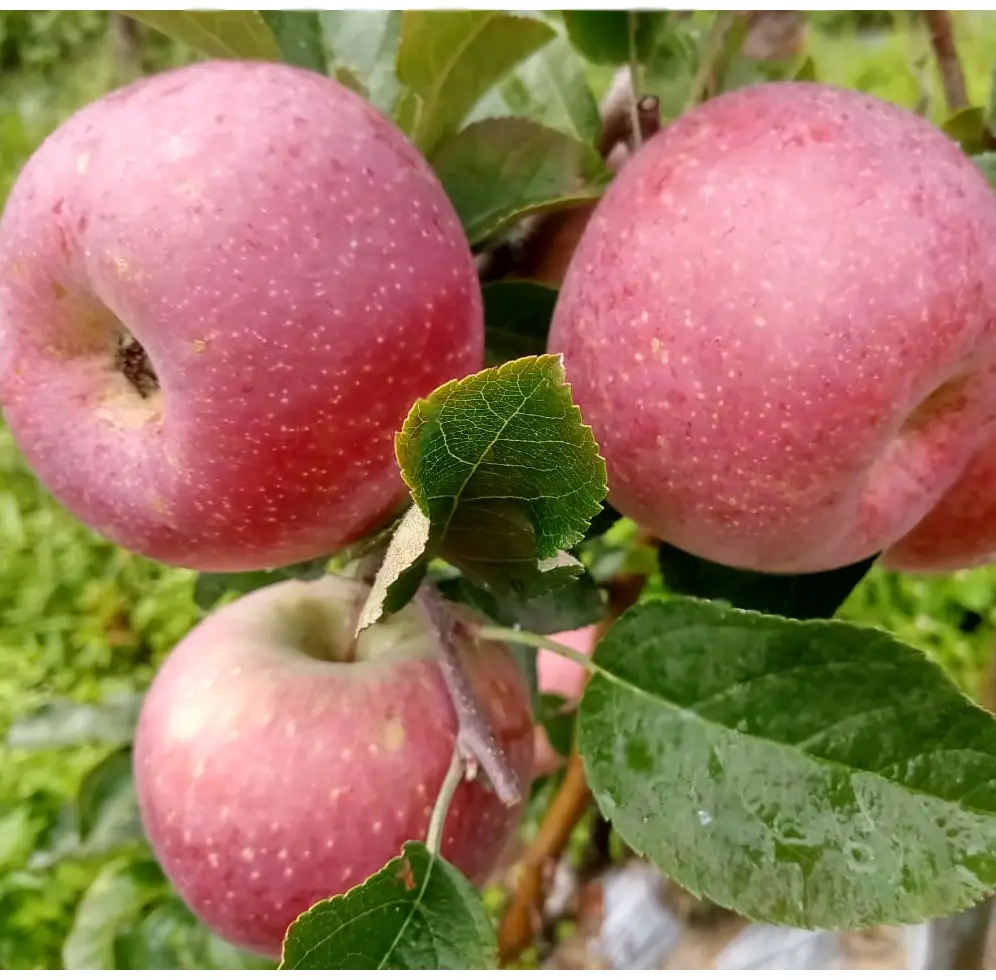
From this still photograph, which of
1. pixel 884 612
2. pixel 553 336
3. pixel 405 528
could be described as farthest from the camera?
pixel 884 612

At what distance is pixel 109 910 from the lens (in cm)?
77

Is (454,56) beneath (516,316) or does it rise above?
above

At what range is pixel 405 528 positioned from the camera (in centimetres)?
37

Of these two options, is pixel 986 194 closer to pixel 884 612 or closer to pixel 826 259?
pixel 826 259

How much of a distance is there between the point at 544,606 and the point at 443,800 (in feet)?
0.55

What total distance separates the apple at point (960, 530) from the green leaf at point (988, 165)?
0.14 m

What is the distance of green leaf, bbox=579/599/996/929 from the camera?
0.39 metres

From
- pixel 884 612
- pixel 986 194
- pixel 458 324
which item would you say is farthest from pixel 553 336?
pixel 884 612

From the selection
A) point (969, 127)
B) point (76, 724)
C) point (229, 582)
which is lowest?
point (76, 724)

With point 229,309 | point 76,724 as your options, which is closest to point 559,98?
point 229,309

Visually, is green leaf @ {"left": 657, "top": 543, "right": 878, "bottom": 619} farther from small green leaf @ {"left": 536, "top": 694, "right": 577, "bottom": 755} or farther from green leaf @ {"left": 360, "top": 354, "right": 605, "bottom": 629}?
small green leaf @ {"left": 536, "top": 694, "right": 577, "bottom": 755}

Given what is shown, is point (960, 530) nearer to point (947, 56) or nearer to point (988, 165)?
point (988, 165)

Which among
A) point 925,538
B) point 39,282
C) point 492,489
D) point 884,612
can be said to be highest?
point 39,282

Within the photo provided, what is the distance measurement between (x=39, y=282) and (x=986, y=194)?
0.40 m
